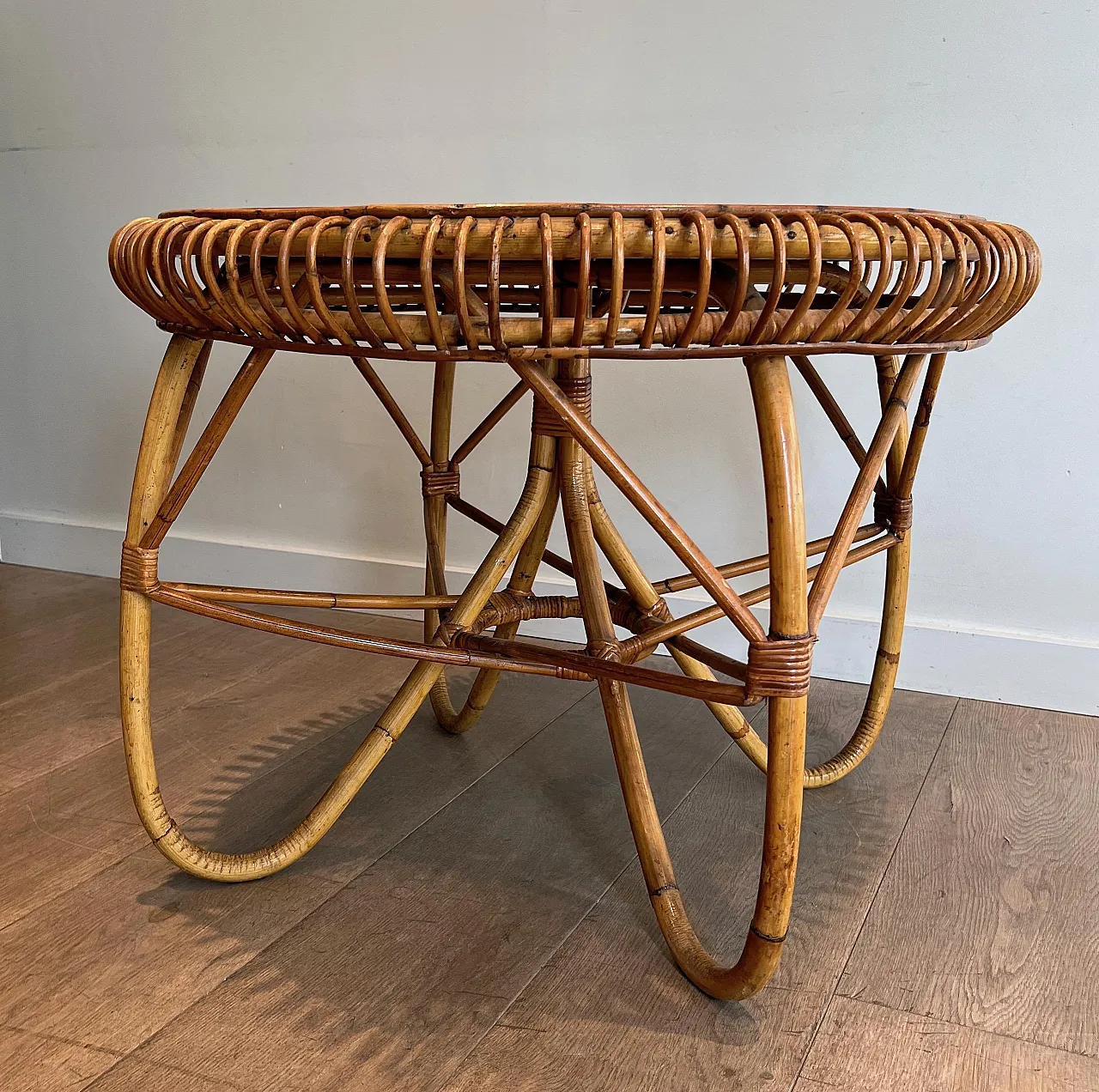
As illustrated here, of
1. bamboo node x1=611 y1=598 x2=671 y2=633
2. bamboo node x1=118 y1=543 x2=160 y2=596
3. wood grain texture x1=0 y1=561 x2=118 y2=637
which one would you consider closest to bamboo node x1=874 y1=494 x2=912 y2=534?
bamboo node x1=611 y1=598 x2=671 y2=633

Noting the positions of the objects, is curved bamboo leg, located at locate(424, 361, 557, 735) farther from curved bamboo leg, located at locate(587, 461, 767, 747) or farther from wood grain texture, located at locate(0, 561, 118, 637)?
wood grain texture, located at locate(0, 561, 118, 637)

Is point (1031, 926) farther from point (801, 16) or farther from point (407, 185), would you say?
point (407, 185)

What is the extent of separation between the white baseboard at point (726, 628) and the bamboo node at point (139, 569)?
0.83 metres

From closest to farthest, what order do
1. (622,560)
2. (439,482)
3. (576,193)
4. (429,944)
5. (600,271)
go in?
(600,271), (429,944), (622,560), (439,482), (576,193)

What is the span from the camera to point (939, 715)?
1344 mm

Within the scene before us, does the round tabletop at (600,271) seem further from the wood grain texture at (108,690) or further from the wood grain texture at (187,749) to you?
the wood grain texture at (108,690)

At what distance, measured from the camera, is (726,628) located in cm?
153

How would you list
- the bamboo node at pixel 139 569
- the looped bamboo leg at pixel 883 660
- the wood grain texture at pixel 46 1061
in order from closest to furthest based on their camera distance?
the wood grain texture at pixel 46 1061, the bamboo node at pixel 139 569, the looped bamboo leg at pixel 883 660

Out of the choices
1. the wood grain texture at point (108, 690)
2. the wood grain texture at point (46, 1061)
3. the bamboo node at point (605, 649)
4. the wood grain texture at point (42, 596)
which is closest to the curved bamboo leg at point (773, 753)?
the bamboo node at point (605, 649)

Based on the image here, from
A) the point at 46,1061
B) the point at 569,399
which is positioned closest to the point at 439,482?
the point at 569,399

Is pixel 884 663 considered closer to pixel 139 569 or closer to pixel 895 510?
pixel 895 510

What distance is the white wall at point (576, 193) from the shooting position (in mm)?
1297

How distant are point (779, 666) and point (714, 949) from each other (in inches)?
11.8

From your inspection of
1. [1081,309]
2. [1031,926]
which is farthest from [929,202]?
[1031,926]
